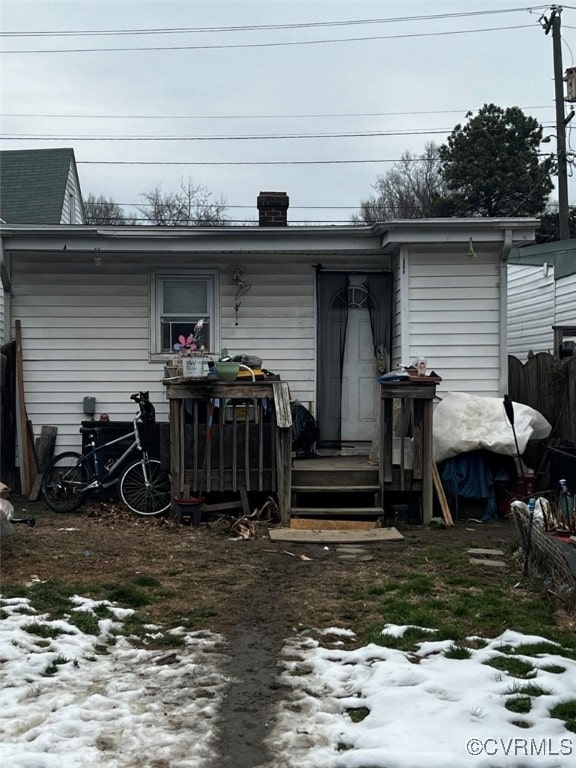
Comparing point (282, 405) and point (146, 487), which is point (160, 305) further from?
point (282, 405)

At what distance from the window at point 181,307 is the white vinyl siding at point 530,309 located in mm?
8406

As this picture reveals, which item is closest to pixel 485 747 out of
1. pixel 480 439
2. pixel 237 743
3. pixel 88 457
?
pixel 237 743

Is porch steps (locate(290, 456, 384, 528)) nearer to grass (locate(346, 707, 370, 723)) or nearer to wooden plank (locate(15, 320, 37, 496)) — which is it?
wooden plank (locate(15, 320, 37, 496))

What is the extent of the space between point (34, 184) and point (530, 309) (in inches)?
479

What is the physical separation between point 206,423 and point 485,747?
5.99 metres

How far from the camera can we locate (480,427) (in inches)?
337

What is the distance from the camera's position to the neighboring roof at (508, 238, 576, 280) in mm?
15625

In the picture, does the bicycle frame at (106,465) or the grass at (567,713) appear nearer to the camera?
the grass at (567,713)

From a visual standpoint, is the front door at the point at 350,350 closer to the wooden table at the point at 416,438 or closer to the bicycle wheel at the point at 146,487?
the wooden table at the point at 416,438

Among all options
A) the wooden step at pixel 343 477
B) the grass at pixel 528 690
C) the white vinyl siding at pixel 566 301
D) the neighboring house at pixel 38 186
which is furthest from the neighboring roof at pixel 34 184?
the grass at pixel 528 690

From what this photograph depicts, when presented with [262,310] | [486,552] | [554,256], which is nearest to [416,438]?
[486,552]

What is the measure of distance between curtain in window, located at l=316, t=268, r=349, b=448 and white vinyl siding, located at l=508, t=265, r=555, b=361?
714cm

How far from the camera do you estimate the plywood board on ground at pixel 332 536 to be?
7336 mm

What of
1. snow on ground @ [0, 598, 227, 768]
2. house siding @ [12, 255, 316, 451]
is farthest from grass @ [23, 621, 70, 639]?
house siding @ [12, 255, 316, 451]
